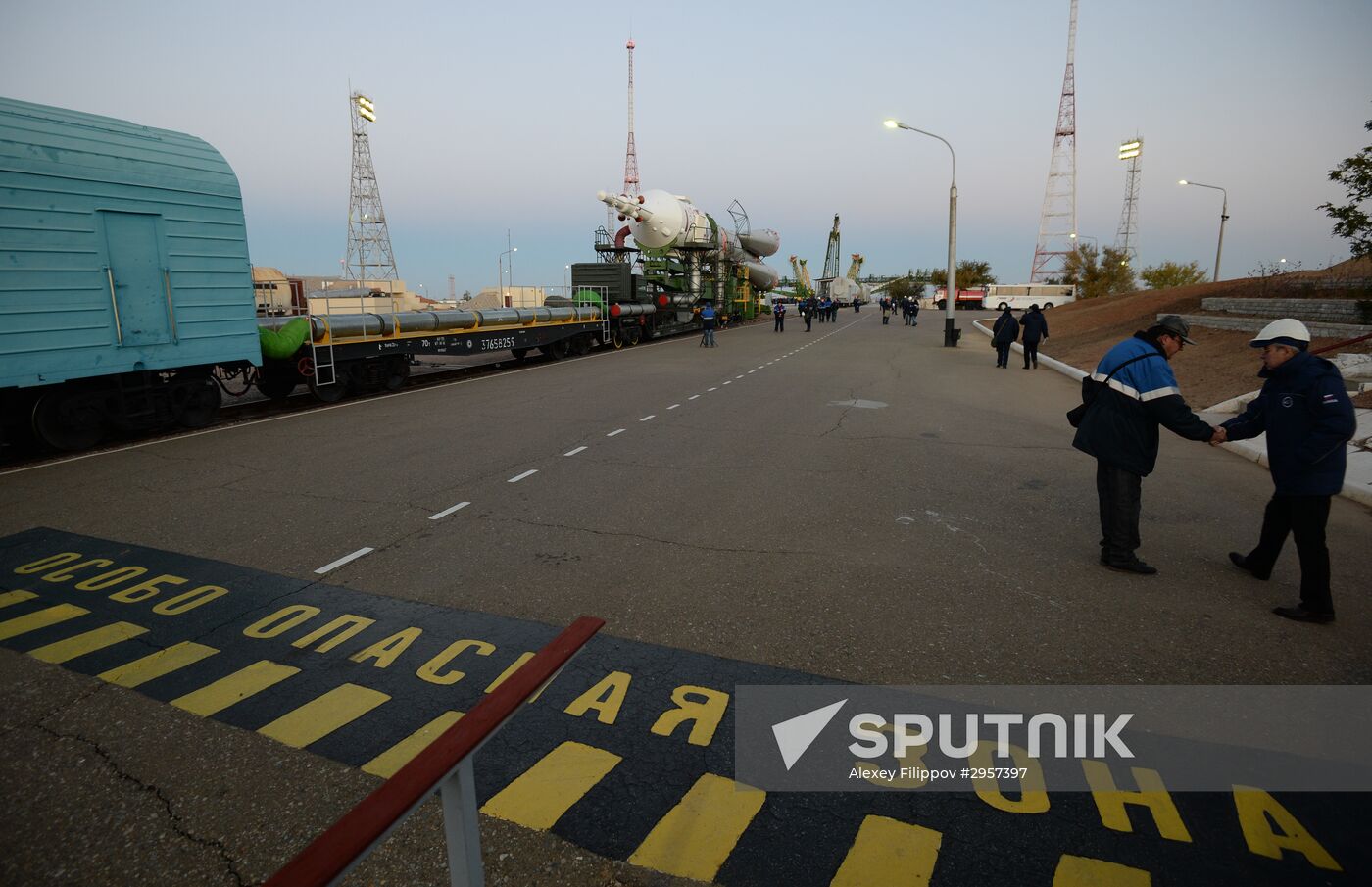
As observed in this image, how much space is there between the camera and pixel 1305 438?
464 centimetres

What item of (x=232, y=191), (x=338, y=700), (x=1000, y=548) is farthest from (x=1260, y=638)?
(x=232, y=191)

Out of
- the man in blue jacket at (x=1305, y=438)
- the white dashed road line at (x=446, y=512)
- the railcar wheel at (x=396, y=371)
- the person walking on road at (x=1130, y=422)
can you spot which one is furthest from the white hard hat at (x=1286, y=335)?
the railcar wheel at (x=396, y=371)

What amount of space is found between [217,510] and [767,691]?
19.3ft

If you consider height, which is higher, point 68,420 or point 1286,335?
point 1286,335

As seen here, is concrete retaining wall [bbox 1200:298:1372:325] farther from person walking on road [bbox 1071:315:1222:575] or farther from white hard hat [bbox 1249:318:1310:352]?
person walking on road [bbox 1071:315:1222:575]

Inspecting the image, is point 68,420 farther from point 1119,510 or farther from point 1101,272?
point 1101,272

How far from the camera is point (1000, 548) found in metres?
5.91

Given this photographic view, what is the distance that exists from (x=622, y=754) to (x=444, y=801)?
5.05ft

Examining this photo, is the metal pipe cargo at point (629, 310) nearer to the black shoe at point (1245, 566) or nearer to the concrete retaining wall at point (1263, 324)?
the concrete retaining wall at point (1263, 324)

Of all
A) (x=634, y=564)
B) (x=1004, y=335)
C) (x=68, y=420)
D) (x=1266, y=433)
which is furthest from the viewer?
(x=1004, y=335)

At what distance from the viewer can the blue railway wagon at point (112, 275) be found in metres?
8.62

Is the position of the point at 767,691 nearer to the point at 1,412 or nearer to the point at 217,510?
the point at 217,510

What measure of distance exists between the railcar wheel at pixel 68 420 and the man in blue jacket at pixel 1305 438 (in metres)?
12.8

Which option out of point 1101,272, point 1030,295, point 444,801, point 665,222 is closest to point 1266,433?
point 444,801
